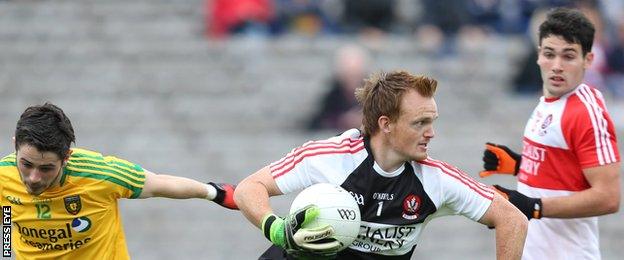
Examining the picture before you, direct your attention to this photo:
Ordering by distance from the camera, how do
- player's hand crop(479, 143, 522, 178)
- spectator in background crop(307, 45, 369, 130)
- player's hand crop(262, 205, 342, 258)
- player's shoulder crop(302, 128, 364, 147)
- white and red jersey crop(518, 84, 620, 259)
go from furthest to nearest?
spectator in background crop(307, 45, 369, 130) < player's hand crop(479, 143, 522, 178) < white and red jersey crop(518, 84, 620, 259) < player's shoulder crop(302, 128, 364, 147) < player's hand crop(262, 205, 342, 258)

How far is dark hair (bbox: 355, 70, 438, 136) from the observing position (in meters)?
6.52

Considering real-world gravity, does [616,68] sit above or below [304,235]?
above

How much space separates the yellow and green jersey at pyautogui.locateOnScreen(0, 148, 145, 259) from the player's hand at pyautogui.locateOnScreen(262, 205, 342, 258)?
42.6 inches

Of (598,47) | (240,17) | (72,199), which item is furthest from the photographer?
(598,47)

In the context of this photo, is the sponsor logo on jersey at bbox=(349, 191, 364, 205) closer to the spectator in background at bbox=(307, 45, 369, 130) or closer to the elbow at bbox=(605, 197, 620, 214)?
the elbow at bbox=(605, 197, 620, 214)

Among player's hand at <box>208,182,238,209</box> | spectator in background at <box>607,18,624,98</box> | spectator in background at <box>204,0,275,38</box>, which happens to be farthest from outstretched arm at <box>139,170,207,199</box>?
spectator in background at <box>607,18,624,98</box>

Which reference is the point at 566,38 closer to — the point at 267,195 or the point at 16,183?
the point at 267,195

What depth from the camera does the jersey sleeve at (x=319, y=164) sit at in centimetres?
665

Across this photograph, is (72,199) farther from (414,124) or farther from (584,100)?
(584,100)

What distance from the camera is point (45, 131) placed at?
21.6ft

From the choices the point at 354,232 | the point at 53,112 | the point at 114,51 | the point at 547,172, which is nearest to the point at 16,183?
the point at 53,112

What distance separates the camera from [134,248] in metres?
13.7

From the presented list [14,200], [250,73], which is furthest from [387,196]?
[250,73]

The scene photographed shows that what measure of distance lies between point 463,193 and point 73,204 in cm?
218
